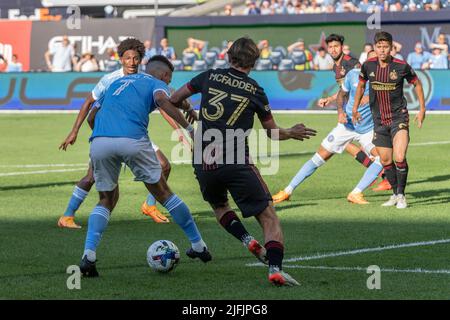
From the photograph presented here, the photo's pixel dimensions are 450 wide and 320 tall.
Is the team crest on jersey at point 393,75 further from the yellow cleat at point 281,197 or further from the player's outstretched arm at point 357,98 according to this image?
the yellow cleat at point 281,197

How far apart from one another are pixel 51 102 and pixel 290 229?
22.9 metres

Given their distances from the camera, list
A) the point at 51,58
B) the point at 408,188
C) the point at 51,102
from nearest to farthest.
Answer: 1. the point at 408,188
2. the point at 51,102
3. the point at 51,58

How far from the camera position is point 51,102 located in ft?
112

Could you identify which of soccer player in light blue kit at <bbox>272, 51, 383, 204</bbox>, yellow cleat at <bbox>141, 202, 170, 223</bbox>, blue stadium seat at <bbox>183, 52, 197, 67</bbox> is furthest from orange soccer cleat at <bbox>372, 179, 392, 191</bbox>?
blue stadium seat at <bbox>183, 52, 197, 67</bbox>

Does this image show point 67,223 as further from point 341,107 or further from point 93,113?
point 341,107

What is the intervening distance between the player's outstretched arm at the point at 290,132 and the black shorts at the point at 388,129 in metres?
5.44

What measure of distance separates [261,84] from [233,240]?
2060cm

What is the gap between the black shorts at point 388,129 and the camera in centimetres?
1425

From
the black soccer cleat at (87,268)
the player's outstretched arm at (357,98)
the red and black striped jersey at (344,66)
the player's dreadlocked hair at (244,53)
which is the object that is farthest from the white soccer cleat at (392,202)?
the black soccer cleat at (87,268)

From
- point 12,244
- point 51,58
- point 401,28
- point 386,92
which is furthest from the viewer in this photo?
point 51,58

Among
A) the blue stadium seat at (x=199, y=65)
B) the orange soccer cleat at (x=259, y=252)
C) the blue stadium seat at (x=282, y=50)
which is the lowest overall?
the orange soccer cleat at (x=259, y=252)

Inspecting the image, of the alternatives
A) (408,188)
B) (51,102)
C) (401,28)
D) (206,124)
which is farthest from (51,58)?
(206,124)
